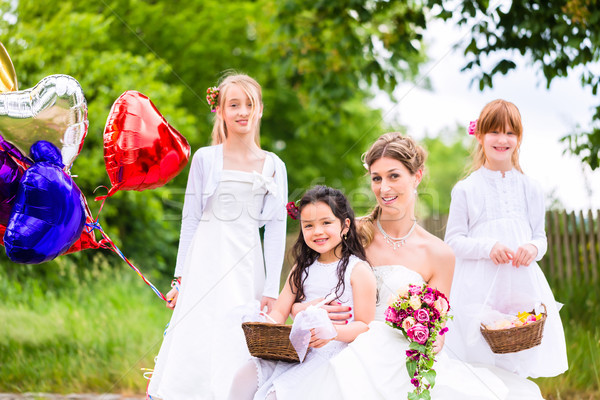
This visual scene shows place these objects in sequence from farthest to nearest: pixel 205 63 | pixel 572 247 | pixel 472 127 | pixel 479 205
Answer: pixel 205 63 → pixel 572 247 → pixel 472 127 → pixel 479 205

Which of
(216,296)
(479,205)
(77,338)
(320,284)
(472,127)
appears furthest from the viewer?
(77,338)

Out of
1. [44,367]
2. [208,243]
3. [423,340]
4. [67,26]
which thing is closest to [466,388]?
[423,340]

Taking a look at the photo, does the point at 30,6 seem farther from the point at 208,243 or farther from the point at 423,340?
the point at 423,340

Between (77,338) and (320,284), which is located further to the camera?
(77,338)

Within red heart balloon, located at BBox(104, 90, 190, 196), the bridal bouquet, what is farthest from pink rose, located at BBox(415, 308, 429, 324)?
red heart balloon, located at BBox(104, 90, 190, 196)

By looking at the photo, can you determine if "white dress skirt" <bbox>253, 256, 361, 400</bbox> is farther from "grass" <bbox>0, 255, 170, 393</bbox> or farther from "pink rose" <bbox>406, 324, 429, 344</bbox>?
"grass" <bbox>0, 255, 170, 393</bbox>

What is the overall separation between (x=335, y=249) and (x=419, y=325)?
67cm

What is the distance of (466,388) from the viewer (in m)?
2.74

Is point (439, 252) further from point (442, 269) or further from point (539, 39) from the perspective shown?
point (539, 39)

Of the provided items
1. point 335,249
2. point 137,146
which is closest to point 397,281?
point 335,249

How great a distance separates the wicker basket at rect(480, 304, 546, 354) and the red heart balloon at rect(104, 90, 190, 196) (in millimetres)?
1872

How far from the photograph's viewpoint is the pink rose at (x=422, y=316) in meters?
2.67

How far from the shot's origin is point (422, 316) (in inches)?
105

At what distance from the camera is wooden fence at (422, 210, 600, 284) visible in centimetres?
687
